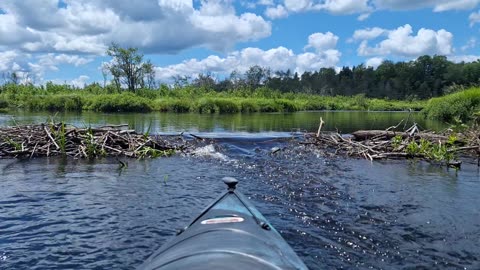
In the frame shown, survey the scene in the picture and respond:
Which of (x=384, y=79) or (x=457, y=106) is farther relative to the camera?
(x=384, y=79)

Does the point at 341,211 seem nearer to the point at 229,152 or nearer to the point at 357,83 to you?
the point at 229,152

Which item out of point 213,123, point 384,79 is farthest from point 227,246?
point 384,79

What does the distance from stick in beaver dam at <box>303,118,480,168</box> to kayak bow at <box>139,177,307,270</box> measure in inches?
427

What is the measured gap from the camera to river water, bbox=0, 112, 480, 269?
20.0 feet

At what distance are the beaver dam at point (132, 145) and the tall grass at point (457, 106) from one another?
1300 cm

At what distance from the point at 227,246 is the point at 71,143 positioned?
492 inches

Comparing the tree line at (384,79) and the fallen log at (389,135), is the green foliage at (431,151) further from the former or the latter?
the tree line at (384,79)

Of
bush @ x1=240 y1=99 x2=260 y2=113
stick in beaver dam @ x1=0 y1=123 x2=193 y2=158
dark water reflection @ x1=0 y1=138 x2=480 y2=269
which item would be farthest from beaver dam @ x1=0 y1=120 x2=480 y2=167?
bush @ x1=240 y1=99 x2=260 y2=113

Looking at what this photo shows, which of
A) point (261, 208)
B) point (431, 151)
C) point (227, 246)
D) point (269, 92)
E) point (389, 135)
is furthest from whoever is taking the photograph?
point (269, 92)

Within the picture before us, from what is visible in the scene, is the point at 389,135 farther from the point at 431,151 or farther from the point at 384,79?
the point at 384,79

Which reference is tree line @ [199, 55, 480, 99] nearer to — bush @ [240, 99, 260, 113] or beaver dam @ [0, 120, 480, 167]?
bush @ [240, 99, 260, 113]

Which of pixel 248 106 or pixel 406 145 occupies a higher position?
pixel 248 106

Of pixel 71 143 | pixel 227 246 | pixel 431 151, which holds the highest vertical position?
pixel 227 246

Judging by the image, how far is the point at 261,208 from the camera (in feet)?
27.8
